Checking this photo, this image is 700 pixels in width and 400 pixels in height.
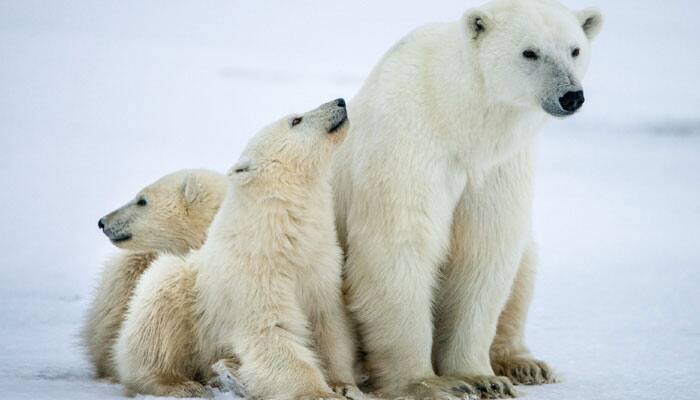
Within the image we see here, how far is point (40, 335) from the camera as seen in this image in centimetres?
611

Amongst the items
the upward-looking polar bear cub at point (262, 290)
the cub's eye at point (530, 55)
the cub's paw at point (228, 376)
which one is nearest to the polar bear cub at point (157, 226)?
the upward-looking polar bear cub at point (262, 290)

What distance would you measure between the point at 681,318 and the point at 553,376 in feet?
5.08

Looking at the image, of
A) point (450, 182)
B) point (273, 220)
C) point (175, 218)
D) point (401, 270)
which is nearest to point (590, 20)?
point (450, 182)

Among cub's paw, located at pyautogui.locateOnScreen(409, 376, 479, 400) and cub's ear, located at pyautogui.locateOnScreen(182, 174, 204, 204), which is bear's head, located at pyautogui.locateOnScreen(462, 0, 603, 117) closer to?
cub's paw, located at pyautogui.locateOnScreen(409, 376, 479, 400)

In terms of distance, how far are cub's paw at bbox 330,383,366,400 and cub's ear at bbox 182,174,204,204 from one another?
128 cm

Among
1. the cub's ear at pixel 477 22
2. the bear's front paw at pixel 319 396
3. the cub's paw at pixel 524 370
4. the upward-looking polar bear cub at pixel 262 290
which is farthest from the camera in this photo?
the cub's paw at pixel 524 370

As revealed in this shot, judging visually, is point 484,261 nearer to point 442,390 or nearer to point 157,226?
point 442,390

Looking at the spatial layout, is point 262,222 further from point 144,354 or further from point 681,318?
point 681,318

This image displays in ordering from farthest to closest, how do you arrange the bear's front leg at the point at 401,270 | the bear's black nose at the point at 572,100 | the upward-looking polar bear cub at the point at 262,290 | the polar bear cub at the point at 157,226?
the polar bear cub at the point at 157,226 < the bear's front leg at the point at 401,270 < the upward-looking polar bear cub at the point at 262,290 < the bear's black nose at the point at 572,100

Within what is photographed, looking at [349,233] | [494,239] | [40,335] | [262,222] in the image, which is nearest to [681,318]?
[494,239]

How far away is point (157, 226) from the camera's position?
5.51 meters

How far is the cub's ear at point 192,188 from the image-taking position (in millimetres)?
5500

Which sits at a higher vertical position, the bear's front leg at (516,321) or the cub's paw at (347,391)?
the bear's front leg at (516,321)

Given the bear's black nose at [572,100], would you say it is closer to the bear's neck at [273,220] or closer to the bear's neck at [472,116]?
the bear's neck at [472,116]
